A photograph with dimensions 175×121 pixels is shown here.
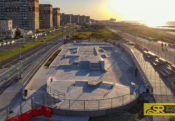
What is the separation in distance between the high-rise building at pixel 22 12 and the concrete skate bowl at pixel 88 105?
260ft

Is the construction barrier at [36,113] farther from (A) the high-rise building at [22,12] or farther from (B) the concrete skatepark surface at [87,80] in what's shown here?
(A) the high-rise building at [22,12]

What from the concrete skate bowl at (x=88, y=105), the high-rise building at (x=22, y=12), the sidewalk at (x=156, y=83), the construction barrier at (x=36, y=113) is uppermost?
the high-rise building at (x=22, y=12)

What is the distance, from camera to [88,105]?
1159cm

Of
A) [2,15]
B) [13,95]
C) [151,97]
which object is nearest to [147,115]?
[151,97]

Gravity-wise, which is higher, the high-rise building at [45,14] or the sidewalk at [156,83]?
the high-rise building at [45,14]

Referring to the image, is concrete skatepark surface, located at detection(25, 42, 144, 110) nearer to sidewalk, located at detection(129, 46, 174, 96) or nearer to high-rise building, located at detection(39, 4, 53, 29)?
sidewalk, located at detection(129, 46, 174, 96)

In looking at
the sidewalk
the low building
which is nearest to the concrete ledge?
the sidewalk

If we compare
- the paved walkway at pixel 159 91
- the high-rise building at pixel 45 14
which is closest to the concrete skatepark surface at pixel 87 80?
the paved walkway at pixel 159 91

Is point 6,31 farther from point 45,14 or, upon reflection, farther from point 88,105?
point 45,14

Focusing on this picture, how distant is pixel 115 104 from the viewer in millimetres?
11742

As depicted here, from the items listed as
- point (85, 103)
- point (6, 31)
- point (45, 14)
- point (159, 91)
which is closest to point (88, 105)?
point (85, 103)

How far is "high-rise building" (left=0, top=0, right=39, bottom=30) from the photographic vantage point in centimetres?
8431

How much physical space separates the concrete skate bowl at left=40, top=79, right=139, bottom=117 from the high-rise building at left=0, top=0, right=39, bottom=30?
79226mm

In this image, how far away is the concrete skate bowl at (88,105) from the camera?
438 inches
